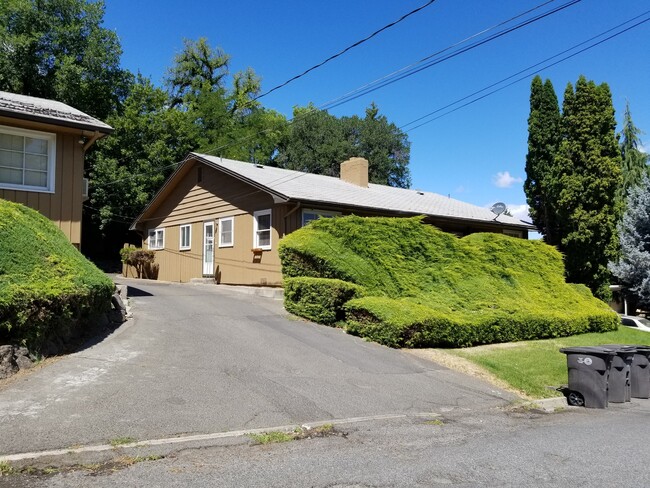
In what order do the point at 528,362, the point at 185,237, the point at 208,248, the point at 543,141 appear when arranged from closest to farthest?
1. the point at 528,362
2. the point at 208,248
3. the point at 185,237
4. the point at 543,141

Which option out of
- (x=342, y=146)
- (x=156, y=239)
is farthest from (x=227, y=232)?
(x=342, y=146)

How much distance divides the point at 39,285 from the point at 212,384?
298cm

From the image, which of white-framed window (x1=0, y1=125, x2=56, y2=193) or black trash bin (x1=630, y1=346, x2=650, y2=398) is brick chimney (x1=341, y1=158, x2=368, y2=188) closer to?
white-framed window (x1=0, y1=125, x2=56, y2=193)

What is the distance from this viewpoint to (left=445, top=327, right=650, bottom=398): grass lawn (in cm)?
1065

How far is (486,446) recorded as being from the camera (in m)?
6.53

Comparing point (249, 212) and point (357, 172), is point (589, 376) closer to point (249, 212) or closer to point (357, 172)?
point (249, 212)

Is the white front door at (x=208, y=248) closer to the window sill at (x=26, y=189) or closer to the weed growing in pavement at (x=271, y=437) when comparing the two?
the window sill at (x=26, y=189)

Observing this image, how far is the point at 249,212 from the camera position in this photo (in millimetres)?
20547

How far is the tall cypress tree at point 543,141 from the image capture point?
25.8m

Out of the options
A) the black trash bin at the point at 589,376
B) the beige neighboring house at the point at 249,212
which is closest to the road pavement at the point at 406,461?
the black trash bin at the point at 589,376

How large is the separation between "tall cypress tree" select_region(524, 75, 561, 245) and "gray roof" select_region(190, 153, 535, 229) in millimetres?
1286

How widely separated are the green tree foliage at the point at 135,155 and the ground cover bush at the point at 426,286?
20.0 meters

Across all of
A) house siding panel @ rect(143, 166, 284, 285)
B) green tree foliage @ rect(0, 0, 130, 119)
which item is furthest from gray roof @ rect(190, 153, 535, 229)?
green tree foliage @ rect(0, 0, 130, 119)

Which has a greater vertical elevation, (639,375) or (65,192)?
(65,192)
